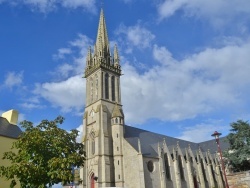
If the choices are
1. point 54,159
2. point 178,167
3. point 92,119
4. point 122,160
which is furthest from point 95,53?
point 54,159

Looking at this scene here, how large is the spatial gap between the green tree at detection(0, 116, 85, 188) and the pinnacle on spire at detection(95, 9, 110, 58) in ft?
118

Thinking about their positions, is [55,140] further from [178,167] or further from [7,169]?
[178,167]

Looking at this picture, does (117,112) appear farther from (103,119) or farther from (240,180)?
(240,180)

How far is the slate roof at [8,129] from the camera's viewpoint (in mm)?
23519

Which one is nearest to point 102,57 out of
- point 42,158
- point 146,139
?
point 146,139

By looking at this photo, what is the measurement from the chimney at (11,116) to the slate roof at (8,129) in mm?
479

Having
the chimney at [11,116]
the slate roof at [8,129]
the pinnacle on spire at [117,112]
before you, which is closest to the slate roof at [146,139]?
the pinnacle on spire at [117,112]

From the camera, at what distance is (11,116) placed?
26234 millimetres

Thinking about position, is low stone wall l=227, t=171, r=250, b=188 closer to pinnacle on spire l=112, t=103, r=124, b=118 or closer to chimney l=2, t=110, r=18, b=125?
chimney l=2, t=110, r=18, b=125

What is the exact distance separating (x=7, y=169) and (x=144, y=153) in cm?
3007

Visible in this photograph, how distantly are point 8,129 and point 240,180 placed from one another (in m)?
20.4

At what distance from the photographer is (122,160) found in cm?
4372

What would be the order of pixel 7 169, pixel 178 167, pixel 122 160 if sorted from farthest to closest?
pixel 178 167 < pixel 122 160 < pixel 7 169

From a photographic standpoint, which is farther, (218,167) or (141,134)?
(218,167)
